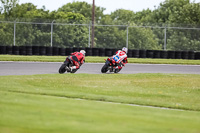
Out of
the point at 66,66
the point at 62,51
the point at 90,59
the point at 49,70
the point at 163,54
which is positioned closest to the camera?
the point at 66,66

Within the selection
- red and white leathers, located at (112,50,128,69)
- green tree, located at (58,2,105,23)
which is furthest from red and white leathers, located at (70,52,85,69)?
green tree, located at (58,2,105,23)

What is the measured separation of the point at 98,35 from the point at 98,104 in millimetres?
26542

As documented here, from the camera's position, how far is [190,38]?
3466 centimetres

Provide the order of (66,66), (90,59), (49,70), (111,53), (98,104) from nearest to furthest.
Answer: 1. (98,104)
2. (66,66)
3. (49,70)
4. (90,59)
5. (111,53)

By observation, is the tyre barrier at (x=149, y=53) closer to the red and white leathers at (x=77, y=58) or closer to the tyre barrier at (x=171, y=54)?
the tyre barrier at (x=171, y=54)

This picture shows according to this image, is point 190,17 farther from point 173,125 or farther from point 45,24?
point 173,125

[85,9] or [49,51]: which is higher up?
[85,9]

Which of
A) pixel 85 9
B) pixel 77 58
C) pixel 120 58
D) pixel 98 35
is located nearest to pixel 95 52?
pixel 98 35

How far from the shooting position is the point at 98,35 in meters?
35.3

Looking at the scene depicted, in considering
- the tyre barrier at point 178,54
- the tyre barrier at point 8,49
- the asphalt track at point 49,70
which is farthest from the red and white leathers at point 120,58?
the tyre barrier at point 8,49

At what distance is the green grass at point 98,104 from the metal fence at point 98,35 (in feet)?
57.6

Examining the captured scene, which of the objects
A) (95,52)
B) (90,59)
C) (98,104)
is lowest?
(98,104)

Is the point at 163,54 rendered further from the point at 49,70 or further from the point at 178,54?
the point at 49,70

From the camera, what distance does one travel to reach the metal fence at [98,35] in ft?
107
